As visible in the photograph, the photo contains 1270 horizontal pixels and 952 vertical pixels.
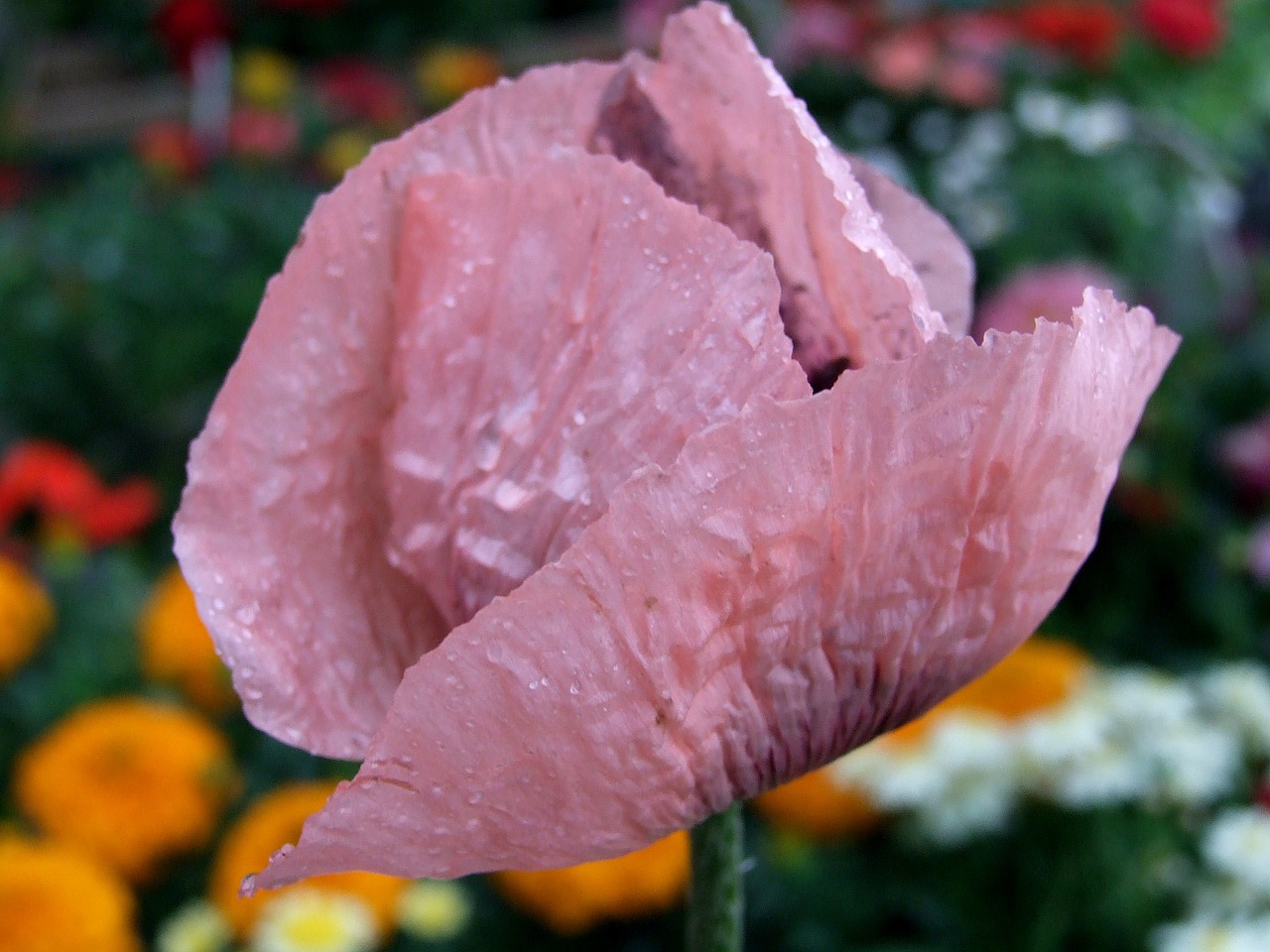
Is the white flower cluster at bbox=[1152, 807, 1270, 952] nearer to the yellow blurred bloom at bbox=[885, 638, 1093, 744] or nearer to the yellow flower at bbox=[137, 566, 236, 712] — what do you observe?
the yellow blurred bloom at bbox=[885, 638, 1093, 744]

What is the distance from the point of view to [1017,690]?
131 cm

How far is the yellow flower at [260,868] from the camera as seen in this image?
101cm

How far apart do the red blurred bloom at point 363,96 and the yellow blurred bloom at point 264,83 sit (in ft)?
0.39

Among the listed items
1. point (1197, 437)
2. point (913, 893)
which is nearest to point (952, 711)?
point (913, 893)

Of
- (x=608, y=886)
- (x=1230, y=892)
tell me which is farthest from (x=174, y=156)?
(x=1230, y=892)

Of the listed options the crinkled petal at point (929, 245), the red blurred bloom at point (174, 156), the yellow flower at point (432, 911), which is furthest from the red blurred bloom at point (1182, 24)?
the crinkled petal at point (929, 245)

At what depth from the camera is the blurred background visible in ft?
3.76

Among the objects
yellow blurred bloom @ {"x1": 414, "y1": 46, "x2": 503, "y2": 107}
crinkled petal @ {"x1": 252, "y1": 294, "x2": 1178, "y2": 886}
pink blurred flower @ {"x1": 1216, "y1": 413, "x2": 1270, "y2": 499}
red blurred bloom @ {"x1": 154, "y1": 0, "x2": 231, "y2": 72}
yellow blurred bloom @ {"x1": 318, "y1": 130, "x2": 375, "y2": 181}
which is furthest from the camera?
red blurred bloom @ {"x1": 154, "y1": 0, "x2": 231, "y2": 72}

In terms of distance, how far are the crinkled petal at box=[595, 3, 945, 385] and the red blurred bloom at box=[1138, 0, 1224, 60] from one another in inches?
133

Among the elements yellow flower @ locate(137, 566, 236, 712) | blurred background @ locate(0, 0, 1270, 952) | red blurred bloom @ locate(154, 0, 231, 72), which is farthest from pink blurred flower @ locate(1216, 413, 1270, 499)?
red blurred bloom @ locate(154, 0, 231, 72)

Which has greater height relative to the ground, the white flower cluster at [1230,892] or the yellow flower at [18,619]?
the white flower cluster at [1230,892]

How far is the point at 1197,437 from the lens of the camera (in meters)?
1.91

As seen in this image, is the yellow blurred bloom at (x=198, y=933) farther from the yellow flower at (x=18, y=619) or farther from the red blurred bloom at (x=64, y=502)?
the red blurred bloom at (x=64, y=502)

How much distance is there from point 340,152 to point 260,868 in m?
2.20
